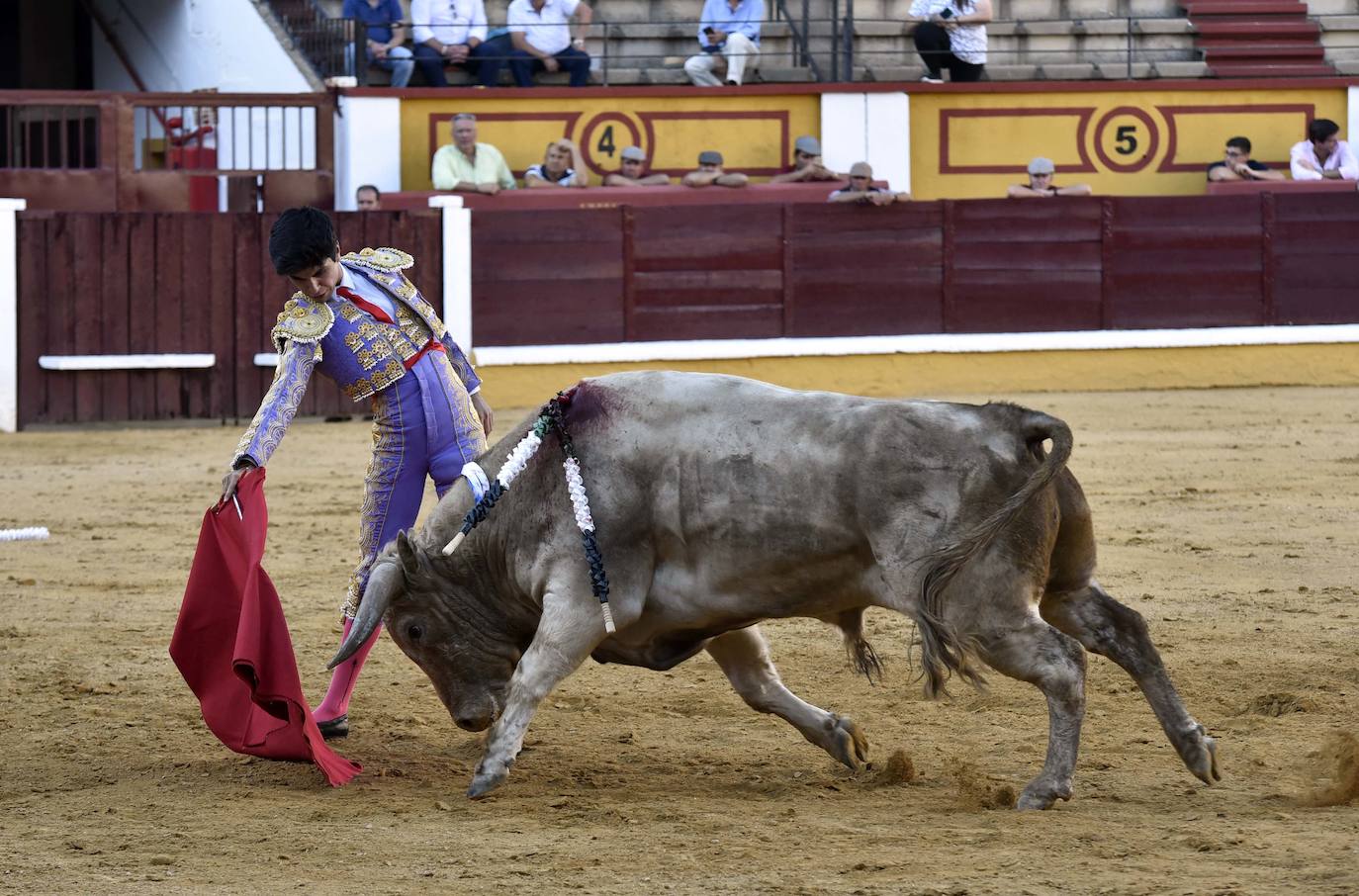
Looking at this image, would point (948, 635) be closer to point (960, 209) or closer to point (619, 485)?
point (619, 485)

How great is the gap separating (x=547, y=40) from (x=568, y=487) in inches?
320

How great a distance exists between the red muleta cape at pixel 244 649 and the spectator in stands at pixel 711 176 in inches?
274

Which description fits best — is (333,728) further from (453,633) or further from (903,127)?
(903,127)

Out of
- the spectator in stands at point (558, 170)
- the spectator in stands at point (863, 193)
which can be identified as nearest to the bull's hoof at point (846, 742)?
the spectator in stands at point (863, 193)

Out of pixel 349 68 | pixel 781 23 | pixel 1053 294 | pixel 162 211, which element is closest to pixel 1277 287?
pixel 1053 294

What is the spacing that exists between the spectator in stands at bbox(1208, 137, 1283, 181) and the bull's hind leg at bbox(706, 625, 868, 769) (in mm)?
8124

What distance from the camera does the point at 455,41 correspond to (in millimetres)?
10875

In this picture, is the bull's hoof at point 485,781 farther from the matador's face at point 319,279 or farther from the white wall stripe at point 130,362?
the white wall stripe at point 130,362

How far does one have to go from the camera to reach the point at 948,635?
10.0ft

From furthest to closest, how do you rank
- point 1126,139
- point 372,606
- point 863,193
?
1. point 1126,139
2. point 863,193
3. point 372,606

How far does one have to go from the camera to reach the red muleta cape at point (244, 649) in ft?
11.5

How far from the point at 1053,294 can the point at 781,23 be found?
8.44 ft

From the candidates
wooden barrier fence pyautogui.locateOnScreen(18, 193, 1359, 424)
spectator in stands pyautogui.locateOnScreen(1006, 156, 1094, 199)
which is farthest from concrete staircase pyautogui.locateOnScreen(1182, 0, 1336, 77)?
spectator in stands pyautogui.locateOnScreen(1006, 156, 1094, 199)

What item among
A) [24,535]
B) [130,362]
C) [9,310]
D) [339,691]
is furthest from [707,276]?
[339,691]
